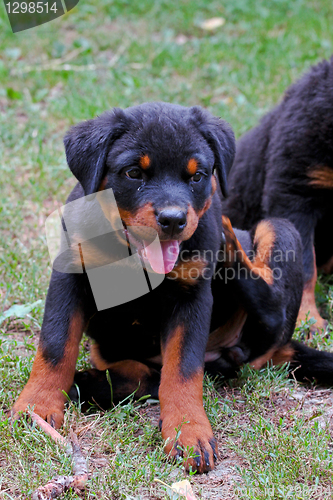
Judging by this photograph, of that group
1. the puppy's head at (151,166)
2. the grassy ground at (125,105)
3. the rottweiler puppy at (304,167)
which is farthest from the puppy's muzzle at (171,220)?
the rottweiler puppy at (304,167)

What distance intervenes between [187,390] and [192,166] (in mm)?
1002

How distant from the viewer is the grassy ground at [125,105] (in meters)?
2.46

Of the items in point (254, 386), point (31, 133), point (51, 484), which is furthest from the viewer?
point (31, 133)

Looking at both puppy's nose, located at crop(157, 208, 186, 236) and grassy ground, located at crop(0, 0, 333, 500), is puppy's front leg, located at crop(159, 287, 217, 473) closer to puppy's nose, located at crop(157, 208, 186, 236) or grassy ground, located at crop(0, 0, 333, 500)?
grassy ground, located at crop(0, 0, 333, 500)

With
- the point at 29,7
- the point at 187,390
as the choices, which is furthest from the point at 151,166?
the point at 29,7

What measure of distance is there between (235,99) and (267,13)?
6.99 ft

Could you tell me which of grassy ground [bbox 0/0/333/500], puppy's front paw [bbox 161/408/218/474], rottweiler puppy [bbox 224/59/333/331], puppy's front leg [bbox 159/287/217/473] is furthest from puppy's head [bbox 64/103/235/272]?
rottweiler puppy [bbox 224/59/333/331]

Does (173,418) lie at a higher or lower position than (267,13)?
lower

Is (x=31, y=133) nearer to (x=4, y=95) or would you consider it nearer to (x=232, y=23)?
(x=4, y=95)

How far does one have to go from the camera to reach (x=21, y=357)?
10.6ft

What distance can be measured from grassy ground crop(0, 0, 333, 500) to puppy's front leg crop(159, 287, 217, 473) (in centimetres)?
8

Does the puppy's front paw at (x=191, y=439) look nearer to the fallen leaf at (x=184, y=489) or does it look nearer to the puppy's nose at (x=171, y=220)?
the fallen leaf at (x=184, y=489)

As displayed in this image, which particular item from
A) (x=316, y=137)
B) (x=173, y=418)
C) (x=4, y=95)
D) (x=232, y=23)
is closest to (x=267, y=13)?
(x=232, y=23)

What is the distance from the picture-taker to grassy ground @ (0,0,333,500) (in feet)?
8.08
